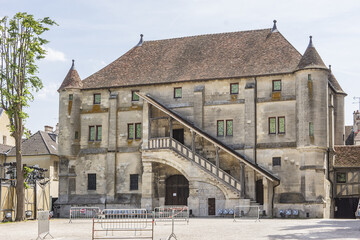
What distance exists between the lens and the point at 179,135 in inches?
1966

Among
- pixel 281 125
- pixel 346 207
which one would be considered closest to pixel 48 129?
pixel 281 125

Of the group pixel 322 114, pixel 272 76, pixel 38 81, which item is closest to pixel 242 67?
pixel 272 76

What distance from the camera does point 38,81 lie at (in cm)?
4166

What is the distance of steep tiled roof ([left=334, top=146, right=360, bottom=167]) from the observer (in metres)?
49.5

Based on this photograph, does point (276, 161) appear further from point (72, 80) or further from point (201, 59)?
point (72, 80)

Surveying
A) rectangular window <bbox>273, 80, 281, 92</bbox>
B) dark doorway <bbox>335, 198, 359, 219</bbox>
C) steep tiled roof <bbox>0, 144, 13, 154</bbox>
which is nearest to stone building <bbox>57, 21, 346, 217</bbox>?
rectangular window <bbox>273, 80, 281, 92</bbox>

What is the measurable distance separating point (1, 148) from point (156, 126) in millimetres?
24065

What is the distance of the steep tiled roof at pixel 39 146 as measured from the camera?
65750 millimetres

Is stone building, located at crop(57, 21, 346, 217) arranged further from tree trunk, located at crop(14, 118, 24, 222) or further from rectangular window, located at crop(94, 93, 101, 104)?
tree trunk, located at crop(14, 118, 24, 222)

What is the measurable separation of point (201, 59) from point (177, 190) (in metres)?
11.2

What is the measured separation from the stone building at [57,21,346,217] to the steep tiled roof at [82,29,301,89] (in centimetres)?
10

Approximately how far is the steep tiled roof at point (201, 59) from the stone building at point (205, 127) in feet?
0.32

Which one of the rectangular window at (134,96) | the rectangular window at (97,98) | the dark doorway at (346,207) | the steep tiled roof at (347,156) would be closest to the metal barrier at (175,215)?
the rectangular window at (134,96)

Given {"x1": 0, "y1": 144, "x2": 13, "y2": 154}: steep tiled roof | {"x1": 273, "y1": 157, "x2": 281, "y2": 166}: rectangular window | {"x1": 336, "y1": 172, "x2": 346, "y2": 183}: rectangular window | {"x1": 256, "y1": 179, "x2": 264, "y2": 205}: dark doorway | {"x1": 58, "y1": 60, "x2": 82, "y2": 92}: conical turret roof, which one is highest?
{"x1": 58, "y1": 60, "x2": 82, "y2": 92}: conical turret roof
